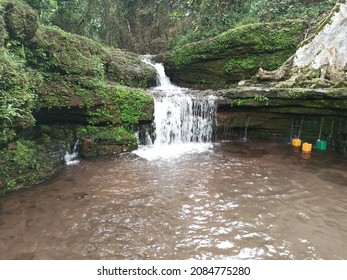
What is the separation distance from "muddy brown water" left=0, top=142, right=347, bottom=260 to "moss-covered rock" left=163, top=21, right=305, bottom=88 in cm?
552

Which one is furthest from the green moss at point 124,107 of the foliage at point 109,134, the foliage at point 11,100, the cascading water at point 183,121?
the foliage at point 11,100

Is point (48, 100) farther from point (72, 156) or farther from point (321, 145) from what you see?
point (321, 145)

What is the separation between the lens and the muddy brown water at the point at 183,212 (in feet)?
12.3

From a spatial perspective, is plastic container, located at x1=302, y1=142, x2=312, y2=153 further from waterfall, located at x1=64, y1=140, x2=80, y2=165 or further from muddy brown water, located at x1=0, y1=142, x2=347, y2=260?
waterfall, located at x1=64, y1=140, x2=80, y2=165

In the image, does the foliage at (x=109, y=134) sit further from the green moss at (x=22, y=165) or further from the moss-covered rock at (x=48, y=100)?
the green moss at (x=22, y=165)

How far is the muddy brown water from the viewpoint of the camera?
3738mm

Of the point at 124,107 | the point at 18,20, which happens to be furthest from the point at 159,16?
the point at 18,20

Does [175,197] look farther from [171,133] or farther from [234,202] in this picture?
[171,133]

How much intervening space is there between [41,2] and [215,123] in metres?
7.61

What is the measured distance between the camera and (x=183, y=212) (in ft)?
15.3

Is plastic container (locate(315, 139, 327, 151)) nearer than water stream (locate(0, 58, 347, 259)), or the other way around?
water stream (locate(0, 58, 347, 259))

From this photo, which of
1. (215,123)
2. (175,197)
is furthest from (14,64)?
(215,123)

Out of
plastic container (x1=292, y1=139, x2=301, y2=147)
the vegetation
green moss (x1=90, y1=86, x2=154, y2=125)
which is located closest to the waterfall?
green moss (x1=90, y1=86, x2=154, y2=125)

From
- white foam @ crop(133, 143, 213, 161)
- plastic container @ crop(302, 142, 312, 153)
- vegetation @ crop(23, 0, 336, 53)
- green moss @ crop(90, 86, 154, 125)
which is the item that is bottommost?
white foam @ crop(133, 143, 213, 161)
